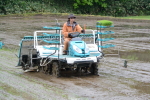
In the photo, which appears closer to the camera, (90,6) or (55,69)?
(55,69)

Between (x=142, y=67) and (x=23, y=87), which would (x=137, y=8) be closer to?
(x=142, y=67)

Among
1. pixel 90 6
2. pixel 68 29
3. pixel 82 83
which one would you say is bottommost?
pixel 82 83

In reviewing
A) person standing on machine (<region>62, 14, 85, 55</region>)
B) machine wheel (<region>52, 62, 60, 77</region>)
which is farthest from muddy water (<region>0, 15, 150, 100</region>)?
person standing on machine (<region>62, 14, 85, 55</region>)

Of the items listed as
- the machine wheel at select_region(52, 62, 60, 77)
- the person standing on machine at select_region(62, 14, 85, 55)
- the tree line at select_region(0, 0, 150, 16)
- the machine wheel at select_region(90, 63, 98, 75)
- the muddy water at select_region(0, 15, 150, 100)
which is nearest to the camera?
the muddy water at select_region(0, 15, 150, 100)

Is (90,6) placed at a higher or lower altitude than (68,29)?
higher

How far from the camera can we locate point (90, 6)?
55656 mm

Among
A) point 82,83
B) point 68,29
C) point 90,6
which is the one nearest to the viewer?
point 82,83

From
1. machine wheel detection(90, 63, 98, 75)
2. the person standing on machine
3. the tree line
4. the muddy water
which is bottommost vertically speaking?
the muddy water

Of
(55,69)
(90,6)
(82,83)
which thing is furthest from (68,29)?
(90,6)

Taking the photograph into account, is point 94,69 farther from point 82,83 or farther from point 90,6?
point 90,6

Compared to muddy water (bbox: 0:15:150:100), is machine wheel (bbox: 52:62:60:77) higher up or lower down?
higher up

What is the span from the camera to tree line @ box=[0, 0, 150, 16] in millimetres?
47188

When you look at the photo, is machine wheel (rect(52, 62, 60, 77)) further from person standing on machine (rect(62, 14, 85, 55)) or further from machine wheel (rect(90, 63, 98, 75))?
machine wheel (rect(90, 63, 98, 75))

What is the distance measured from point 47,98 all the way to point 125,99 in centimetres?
188
